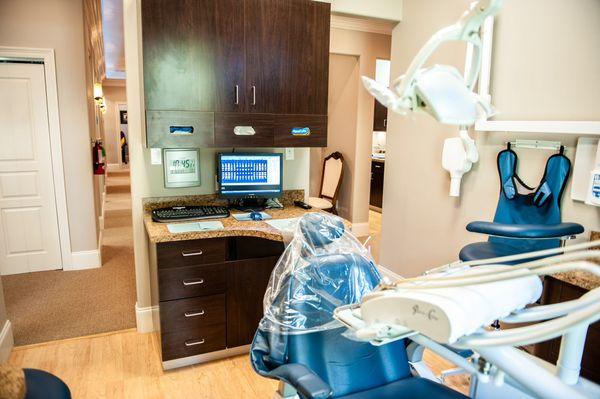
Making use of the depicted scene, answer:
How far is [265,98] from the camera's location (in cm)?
282

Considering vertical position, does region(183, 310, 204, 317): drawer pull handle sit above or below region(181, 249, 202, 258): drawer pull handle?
below

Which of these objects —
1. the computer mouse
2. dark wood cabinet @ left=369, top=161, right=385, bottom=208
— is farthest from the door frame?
dark wood cabinet @ left=369, top=161, right=385, bottom=208

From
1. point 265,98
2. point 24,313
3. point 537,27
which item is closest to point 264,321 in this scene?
point 265,98

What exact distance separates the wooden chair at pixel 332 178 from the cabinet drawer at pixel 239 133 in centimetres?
260

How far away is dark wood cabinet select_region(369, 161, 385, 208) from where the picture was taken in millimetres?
6904

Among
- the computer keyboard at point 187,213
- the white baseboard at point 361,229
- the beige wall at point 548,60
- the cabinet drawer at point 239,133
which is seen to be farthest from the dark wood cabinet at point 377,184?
the computer keyboard at point 187,213

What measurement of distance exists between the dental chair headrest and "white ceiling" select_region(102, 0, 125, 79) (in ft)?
14.1

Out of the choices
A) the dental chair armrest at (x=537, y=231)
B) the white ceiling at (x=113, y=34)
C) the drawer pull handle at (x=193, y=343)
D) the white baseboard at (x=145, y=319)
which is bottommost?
the white baseboard at (x=145, y=319)

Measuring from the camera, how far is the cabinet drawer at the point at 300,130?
114 inches

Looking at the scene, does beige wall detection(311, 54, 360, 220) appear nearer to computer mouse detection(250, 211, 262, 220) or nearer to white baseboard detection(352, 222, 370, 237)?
white baseboard detection(352, 222, 370, 237)

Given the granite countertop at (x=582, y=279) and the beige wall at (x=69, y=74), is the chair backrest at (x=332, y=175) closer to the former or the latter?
the beige wall at (x=69, y=74)

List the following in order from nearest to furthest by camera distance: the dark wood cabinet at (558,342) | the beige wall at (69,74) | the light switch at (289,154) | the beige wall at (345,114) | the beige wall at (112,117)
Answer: the dark wood cabinet at (558,342)
the light switch at (289,154)
the beige wall at (69,74)
the beige wall at (345,114)
the beige wall at (112,117)

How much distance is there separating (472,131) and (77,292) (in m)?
3.57

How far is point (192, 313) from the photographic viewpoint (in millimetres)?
2500
